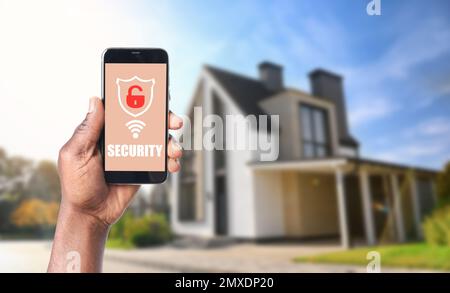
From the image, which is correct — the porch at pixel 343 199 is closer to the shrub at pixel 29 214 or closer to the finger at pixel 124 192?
the finger at pixel 124 192

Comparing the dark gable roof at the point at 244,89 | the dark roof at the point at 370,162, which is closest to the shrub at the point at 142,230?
the dark roof at the point at 370,162

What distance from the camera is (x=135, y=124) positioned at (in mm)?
735

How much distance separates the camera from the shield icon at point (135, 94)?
74cm

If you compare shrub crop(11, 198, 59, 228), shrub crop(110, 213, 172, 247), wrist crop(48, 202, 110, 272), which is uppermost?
shrub crop(11, 198, 59, 228)

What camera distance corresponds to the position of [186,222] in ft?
27.5

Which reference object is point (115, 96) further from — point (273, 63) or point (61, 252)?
point (273, 63)

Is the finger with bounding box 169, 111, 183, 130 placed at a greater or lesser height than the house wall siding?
lesser

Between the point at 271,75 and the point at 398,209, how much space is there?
14.8 feet

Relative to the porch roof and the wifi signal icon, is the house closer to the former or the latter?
the porch roof

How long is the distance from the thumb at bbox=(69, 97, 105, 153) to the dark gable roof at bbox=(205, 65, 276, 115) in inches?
226

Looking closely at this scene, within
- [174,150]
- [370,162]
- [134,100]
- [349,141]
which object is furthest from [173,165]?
[349,141]

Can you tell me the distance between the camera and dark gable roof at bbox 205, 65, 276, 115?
6988 mm

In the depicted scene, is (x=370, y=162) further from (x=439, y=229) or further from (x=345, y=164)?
(x=439, y=229)

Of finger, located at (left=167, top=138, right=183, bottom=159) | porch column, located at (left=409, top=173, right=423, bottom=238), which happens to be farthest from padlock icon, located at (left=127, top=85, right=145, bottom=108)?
porch column, located at (left=409, top=173, right=423, bottom=238)
